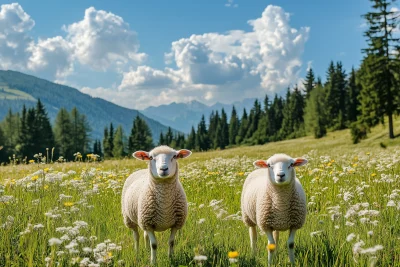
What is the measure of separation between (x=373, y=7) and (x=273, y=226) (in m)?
48.3

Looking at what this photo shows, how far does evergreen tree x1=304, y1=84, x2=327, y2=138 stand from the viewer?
7556 cm

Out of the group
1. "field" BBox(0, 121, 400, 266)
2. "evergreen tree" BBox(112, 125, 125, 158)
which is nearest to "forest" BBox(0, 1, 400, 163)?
"evergreen tree" BBox(112, 125, 125, 158)

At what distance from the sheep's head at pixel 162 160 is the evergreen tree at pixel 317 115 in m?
73.9

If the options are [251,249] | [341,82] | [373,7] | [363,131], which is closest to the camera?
[251,249]

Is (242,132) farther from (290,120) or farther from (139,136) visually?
(139,136)

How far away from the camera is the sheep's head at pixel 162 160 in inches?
183

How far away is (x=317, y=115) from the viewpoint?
259 ft

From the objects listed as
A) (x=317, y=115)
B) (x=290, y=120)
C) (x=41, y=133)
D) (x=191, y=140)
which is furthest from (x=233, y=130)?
(x=41, y=133)

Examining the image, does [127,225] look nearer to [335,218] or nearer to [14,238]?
[14,238]

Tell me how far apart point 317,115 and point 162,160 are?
3079 inches

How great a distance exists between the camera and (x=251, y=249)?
16.9ft

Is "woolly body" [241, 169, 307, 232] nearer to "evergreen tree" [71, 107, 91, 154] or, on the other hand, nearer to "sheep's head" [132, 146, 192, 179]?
"sheep's head" [132, 146, 192, 179]

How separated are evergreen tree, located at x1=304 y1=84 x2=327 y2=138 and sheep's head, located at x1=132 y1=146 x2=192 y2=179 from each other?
73875 mm

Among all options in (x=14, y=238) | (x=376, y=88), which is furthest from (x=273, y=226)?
(x=376, y=88)
